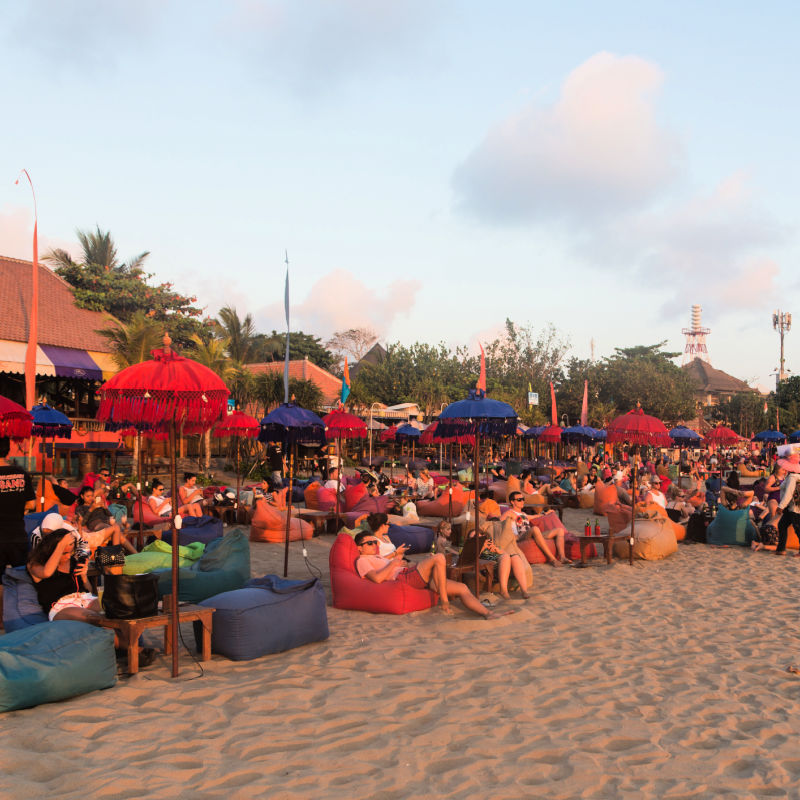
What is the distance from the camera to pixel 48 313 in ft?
77.8

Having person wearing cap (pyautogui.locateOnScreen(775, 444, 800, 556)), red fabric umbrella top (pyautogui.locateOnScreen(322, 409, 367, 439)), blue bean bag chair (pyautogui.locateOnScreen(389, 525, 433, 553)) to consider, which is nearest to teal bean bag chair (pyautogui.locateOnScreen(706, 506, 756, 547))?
person wearing cap (pyautogui.locateOnScreen(775, 444, 800, 556))

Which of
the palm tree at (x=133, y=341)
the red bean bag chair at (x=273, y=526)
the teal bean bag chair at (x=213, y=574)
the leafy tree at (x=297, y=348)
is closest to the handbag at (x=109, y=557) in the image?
the teal bean bag chair at (x=213, y=574)

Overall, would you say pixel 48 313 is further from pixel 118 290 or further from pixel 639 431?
pixel 639 431

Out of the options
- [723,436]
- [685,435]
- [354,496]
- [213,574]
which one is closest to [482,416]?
[213,574]

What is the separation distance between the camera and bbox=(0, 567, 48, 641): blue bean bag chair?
517 cm

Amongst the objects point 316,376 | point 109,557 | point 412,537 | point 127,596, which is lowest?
point 412,537

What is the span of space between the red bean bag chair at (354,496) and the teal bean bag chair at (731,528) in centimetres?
599

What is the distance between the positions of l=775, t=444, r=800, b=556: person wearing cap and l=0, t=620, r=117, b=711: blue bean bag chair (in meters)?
Answer: 9.13

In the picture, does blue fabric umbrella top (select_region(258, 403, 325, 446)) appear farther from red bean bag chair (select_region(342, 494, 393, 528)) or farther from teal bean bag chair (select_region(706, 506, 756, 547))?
teal bean bag chair (select_region(706, 506, 756, 547))

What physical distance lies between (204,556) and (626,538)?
5.82 m

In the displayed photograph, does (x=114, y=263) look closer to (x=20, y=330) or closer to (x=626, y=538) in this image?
(x=20, y=330)

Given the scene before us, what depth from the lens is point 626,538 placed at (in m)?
9.92

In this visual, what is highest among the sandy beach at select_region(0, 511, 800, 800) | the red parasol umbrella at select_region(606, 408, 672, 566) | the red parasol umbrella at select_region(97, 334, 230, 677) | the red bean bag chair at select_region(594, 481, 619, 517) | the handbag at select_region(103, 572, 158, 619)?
the red parasol umbrella at select_region(97, 334, 230, 677)

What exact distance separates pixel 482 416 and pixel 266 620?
296 cm
